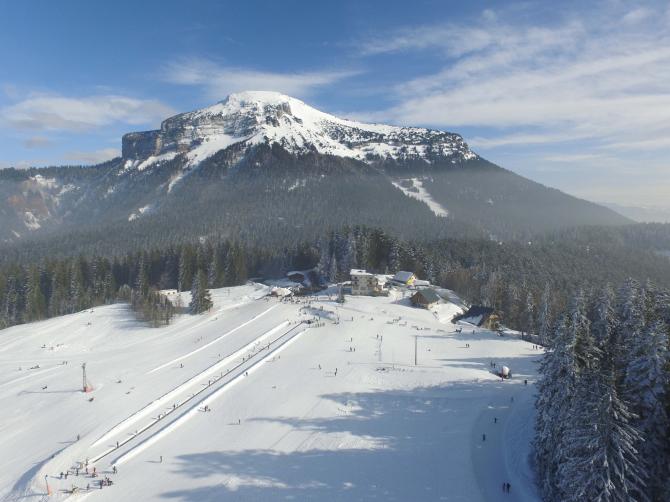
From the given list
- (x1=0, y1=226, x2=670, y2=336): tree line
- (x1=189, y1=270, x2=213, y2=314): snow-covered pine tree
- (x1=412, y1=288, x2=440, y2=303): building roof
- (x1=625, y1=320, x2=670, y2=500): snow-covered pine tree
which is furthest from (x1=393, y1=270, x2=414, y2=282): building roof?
(x1=625, y1=320, x2=670, y2=500): snow-covered pine tree

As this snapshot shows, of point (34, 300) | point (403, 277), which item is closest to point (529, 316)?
point (403, 277)

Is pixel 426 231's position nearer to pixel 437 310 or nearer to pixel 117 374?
pixel 437 310

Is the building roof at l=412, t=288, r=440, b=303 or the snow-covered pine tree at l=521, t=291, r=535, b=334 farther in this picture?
the building roof at l=412, t=288, r=440, b=303

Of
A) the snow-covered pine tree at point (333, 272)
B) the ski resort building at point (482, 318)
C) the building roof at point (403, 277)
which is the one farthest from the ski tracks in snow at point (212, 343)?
the ski resort building at point (482, 318)

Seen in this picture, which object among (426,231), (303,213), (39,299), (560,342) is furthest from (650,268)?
(39,299)

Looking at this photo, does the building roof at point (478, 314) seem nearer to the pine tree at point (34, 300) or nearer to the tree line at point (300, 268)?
the tree line at point (300, 268)

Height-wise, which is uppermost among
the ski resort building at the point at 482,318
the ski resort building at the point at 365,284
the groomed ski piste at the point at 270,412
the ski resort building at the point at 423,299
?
the ski resort building at the point at 365,284

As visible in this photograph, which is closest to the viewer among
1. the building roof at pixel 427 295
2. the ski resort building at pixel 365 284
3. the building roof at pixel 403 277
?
the building roof at pixel 427 295

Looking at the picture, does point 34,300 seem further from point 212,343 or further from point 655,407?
point 655,407

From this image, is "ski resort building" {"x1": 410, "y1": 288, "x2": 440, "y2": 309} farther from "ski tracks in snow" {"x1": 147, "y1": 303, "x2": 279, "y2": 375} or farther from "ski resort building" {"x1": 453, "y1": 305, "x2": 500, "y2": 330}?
"ski tracks in snow" {"x1": 147, "y1": 303, "x2": 279, "y2": 375}
